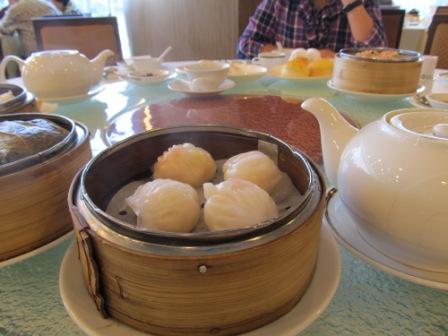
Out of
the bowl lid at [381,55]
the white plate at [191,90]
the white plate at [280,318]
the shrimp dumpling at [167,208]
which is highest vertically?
the bowl lid at [381,55]

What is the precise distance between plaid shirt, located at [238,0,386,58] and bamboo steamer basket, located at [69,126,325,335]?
2.18 metres

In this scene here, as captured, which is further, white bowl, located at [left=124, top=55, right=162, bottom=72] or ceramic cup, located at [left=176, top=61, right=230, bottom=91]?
white bowl, located at [left=124, top=55, right=162, bottom=72]

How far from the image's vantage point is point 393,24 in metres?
3.12

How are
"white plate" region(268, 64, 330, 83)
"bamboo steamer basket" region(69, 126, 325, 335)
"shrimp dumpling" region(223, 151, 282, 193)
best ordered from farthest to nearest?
"white plate" region(268, 64, 330, 83)
"shrimp dumpling" region(223, 151, 282, 193)
"bamboo steamer basket" region(69, 126, 325, 335)

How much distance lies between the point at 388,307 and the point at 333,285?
0.11 meters

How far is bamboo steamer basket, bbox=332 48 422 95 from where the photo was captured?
1.23 meters

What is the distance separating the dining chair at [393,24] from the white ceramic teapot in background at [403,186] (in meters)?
2.94

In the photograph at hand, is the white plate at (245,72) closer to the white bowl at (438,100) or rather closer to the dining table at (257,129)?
the dining table at (257,129)

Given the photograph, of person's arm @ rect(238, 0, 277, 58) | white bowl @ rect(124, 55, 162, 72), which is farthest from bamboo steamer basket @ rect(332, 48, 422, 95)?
person's arm @ rect(238, 0, 277, 58)

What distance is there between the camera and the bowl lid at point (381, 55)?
1231mm

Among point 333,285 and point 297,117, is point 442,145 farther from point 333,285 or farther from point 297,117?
point 297,117

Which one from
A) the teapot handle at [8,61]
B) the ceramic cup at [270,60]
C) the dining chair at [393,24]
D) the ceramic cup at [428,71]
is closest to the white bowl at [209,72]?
the ceramic cup at [270,60]

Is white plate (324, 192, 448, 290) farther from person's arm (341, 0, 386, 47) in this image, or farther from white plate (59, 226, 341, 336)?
person's arm (341, 0, 386, 47)

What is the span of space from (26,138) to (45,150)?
0.06 m
